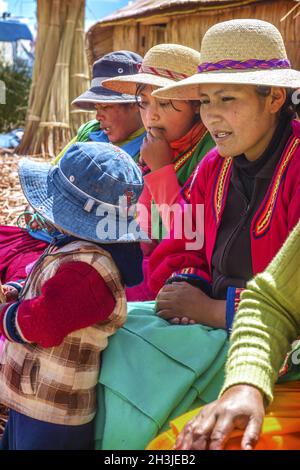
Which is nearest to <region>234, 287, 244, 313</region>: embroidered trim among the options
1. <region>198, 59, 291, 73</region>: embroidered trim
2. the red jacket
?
the red jacket

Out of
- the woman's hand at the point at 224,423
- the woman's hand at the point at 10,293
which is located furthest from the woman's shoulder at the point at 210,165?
the woman's hand at the point at 224,423

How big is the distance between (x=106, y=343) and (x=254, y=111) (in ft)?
3.11

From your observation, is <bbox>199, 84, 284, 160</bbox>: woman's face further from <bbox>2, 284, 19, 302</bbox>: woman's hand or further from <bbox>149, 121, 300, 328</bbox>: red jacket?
<bbox>2, 284, 19, 302</bbox>: woman's hand

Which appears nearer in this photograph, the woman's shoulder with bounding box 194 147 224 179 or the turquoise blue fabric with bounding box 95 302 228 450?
the turquoise blue fabric with bounding box 95 302 228 450

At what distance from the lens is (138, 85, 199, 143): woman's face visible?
10.9 feet

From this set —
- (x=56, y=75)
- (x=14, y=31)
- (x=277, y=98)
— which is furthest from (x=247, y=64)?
(x=14, y=31)

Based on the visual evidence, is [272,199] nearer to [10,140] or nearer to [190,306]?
[190,306]

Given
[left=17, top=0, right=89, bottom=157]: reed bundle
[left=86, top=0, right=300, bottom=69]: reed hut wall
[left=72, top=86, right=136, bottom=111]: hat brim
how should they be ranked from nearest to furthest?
[left=72, top=86, right=136, bottom=111]: hat brim, [left=86, top=0, right=300, bottom=69]: reed hut wall, [left=17, top=0, right=89, bottom=157]: reed bundle

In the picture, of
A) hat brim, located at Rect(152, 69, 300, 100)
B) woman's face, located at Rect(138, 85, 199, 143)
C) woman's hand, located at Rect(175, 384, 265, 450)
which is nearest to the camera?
woman's hand, located at Rect(175, 384, 265, 450)

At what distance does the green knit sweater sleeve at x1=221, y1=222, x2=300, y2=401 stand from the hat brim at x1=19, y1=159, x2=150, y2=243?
462 millimetres

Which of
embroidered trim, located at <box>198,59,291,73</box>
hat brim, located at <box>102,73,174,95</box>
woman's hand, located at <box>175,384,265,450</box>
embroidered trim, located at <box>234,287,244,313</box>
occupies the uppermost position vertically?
embroidered trim, located at <box>198,59,291,73</box>

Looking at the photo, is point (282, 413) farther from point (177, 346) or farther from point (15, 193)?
point (15, 193)

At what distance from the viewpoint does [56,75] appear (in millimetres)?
8508
